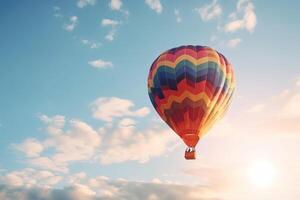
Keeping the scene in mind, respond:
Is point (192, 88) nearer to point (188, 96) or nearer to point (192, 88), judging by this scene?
point (192, 88)

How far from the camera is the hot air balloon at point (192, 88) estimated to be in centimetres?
5309

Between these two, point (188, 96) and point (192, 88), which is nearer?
point (192, 88)

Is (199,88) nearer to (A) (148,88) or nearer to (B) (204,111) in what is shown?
(B) (204,111)

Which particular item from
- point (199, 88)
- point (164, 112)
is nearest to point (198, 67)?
point (199, 88)

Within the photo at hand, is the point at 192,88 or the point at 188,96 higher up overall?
the point at 192,88

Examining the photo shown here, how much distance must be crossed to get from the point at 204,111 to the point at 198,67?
524 cm

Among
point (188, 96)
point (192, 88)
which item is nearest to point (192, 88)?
point (192, 88)

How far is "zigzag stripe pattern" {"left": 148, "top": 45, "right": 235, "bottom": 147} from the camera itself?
53.2m

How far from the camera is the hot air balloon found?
53.1m

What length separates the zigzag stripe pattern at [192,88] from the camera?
53.2 metres

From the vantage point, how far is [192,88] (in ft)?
175

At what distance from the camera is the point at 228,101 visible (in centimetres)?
5578

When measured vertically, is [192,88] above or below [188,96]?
above

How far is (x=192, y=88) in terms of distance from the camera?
53469 mm
